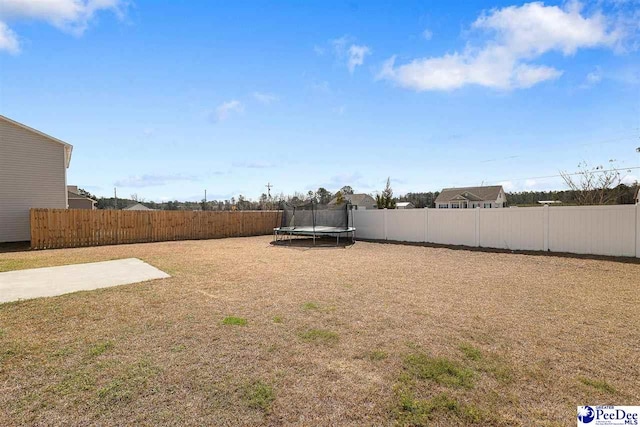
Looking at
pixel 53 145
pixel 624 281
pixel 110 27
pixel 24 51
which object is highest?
pixel 110 27

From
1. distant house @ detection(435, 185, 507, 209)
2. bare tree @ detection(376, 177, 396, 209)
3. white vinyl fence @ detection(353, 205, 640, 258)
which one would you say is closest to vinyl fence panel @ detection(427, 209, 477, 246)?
white vinyl fence @ detection(353, 205, 640, 258)

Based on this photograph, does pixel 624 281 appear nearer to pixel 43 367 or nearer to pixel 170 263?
pixel 43 367

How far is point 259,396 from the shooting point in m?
2.12

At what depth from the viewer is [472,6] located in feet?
23.3

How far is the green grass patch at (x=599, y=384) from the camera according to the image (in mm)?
2191

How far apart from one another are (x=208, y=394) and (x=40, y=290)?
4494 mm

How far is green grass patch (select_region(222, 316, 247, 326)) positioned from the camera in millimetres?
3506

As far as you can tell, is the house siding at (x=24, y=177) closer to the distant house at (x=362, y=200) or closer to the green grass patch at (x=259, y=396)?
the green grass patch at (x=259, y=396)

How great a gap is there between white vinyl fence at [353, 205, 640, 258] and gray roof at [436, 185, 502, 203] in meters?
26.2

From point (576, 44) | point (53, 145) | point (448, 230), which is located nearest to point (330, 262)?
point (448, 230)

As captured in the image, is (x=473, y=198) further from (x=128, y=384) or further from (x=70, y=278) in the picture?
(x=128, y=384)

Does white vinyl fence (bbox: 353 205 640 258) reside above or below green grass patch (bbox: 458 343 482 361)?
above

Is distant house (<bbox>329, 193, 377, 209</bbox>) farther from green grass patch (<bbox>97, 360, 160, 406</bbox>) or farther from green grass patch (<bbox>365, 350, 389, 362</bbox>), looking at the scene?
green grass patch (<bbox>97, 360, 160, 406</bbox>)

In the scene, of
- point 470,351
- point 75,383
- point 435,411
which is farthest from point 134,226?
point 435,411
